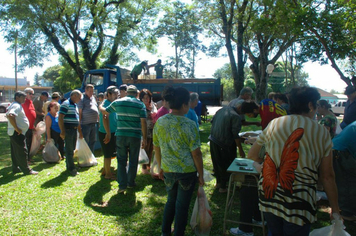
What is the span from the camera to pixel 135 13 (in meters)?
19.8

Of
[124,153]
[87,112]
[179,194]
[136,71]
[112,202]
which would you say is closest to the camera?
[179,194]

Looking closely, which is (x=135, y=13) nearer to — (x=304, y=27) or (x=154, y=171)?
(x=304, y=27)

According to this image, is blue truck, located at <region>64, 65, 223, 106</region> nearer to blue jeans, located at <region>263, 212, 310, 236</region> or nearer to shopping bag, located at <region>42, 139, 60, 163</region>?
shopping bag, located at <region>42, 139, 60, 163</region>

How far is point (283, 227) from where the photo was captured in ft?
6.44

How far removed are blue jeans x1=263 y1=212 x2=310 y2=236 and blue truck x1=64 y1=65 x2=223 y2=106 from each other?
921cm

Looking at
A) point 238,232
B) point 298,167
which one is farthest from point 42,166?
point 298,167

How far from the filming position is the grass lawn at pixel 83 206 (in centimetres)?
329

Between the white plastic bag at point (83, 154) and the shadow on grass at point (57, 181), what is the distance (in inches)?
17.1

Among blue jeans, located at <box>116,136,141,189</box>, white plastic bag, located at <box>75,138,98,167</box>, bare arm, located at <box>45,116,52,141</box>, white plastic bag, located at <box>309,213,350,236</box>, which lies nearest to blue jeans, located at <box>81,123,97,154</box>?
white plastic bag, located at <box>75,138,98,167</box>

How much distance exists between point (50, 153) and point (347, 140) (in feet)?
18.6

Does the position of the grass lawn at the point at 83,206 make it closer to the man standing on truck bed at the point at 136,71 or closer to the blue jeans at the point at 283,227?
the blue jeans at the point at 283,227

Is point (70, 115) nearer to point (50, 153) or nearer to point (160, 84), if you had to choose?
point (50, 153)

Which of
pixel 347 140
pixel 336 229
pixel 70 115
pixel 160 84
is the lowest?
pixel 336 229

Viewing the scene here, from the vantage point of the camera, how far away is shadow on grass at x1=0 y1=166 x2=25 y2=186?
16.4 feet
